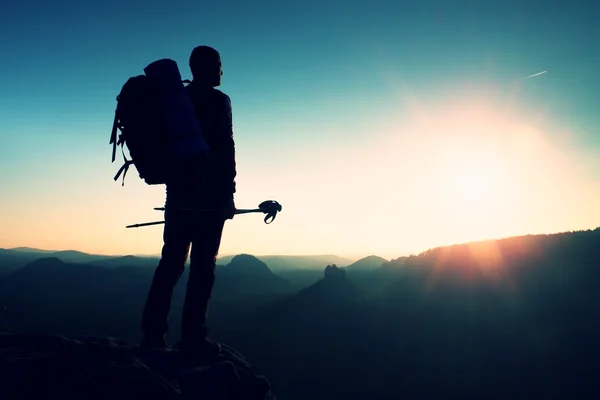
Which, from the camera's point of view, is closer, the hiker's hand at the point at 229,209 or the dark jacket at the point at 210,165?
the dark jacket at the point at 210,165

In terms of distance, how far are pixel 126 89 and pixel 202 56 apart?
3.93 ft

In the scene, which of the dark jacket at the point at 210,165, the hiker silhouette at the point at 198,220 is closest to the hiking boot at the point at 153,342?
the hiker silhouette at the point at 198,220

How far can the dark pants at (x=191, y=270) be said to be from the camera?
16.1 ft

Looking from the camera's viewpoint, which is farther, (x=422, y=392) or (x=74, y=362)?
(x=422, y=392)

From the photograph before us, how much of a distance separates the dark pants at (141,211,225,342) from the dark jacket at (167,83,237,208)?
0.24 m

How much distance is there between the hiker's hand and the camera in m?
5.06

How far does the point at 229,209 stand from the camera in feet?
16.7

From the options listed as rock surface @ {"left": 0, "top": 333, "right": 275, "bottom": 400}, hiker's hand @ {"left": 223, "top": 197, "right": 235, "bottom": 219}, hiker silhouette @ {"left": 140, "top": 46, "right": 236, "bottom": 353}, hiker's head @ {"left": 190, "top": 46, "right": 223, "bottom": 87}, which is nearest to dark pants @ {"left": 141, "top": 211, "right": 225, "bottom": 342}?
hiker silhouette @ {"left": 140, "top": 46, "right": 236, "bottom": 353}

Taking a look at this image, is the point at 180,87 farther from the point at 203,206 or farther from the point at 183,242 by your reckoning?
the point at 183,242

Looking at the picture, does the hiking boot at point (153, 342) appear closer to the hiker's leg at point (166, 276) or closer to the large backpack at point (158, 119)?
the hiker's leg at point (166, 276)

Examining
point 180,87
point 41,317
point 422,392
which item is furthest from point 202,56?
point 41,317

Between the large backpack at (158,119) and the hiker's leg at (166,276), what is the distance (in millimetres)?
873

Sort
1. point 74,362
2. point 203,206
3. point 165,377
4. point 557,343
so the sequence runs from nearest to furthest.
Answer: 1. point 74,362
2. point 165,377
3. point 203,206
4. point 557,343

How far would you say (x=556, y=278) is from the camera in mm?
119500
